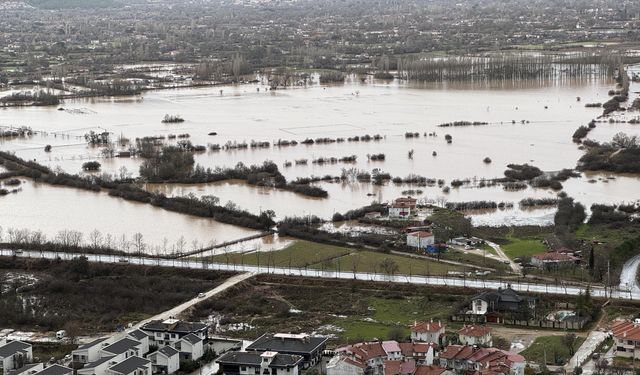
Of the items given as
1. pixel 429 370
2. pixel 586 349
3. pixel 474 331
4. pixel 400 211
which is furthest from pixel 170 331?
pixel 400 211

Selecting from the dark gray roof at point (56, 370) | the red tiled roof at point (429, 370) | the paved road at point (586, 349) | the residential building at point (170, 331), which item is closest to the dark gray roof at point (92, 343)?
the residential building at point (170, 331)

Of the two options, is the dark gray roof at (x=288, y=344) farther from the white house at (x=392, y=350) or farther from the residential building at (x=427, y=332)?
the residential building at (x=427, y=332)

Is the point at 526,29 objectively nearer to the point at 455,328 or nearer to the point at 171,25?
the point at 171,25

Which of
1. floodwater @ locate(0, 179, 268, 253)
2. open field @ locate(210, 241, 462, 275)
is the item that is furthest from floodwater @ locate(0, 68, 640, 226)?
open field @ locate(210, 241, 462, 275)

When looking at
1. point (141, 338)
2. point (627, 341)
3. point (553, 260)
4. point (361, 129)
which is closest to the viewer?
point (627, 341)

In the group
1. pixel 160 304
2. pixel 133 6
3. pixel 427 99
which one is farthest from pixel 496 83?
pixel 133 6

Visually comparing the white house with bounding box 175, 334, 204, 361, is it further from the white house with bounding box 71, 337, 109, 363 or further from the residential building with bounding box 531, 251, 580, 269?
the residential building with bounding box 531, 251, 580, 269

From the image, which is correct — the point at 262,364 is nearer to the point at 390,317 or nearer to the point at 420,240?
the point at 390,317
